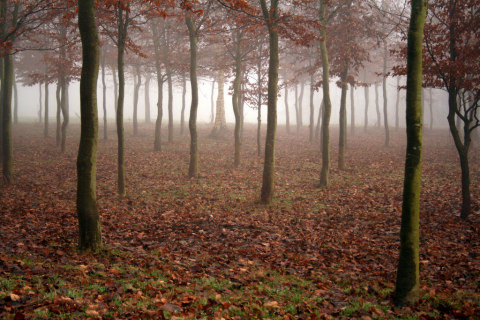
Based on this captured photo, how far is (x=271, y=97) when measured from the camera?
1047 cm

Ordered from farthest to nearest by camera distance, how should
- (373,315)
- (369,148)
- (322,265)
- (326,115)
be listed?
(369,148)
(326,115)
(322,265)
(373,315)

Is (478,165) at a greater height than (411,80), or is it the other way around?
(411,80)

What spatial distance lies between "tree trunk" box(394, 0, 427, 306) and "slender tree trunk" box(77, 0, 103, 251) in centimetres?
573

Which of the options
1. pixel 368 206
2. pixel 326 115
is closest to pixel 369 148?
pixel 326 115

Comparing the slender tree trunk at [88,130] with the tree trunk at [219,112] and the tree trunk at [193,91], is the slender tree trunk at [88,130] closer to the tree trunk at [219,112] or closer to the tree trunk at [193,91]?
the tree trunk at [193,91]

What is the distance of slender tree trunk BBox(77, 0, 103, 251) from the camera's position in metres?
6.08

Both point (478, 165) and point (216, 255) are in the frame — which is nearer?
point (216, 255)

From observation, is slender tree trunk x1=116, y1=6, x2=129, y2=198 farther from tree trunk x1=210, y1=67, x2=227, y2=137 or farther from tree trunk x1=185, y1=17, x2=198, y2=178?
tree trunk x1=210, y1=67, x2=227, y2=137

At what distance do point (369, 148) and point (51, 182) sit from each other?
71.5 ft

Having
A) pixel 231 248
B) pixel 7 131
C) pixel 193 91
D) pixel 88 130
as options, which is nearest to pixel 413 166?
pixel 231 248

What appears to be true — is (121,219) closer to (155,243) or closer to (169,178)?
(155,243)

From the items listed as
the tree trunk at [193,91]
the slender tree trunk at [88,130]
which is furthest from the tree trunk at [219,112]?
the slender tree trunk at [88,130]

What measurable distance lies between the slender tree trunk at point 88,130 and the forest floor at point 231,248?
1.80ft

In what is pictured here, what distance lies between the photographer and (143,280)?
522 centimetres
